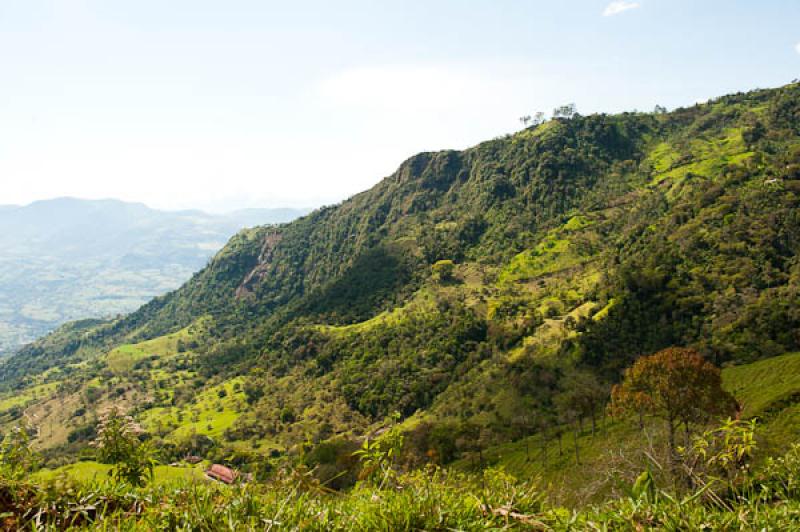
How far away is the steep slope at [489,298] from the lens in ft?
221

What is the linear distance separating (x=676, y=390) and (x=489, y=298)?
75657 millimetres

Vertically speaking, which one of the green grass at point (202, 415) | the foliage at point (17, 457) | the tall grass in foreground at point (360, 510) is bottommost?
the green grass at point (202, 415)

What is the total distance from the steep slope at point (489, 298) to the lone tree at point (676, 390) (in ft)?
94.1

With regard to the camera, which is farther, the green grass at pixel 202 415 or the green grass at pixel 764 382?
the green grass at pixel 202 415

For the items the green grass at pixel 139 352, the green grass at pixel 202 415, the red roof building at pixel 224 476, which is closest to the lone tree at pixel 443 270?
the green grass at pixel 202 415

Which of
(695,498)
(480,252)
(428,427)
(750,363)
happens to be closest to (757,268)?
(750,363)

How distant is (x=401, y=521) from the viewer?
3344mm

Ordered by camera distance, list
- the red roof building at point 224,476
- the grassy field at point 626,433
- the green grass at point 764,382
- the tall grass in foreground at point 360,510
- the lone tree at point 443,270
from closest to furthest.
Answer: the tall grass in foreground at point 360,510, the red roof building at point 224,476, the grassy field at point 626,433, the green grass at point 764,382, the lone tree at point 443,270

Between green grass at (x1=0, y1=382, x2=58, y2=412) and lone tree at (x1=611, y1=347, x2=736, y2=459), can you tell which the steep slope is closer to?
green grass at (x1=0, y1=382, x2=58, y2=412)

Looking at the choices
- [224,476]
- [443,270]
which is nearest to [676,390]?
[224,476]

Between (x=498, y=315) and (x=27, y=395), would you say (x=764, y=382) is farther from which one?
(x=27, y=395)

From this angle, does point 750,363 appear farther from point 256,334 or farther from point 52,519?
point 256,334

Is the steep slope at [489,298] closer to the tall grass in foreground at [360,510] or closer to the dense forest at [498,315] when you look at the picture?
the dense forest at [498,315]

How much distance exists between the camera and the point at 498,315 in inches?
3605
